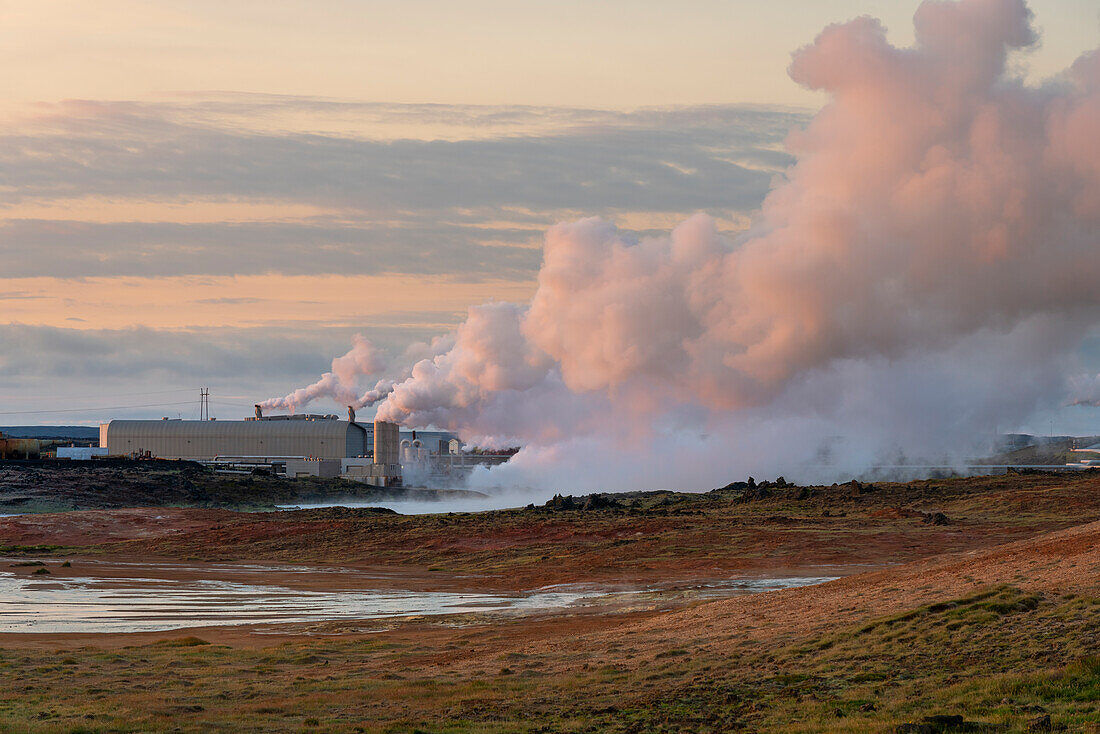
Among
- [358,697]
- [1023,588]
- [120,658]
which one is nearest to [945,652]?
[1023,588]

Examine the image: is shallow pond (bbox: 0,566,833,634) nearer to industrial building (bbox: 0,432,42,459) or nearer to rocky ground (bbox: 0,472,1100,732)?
rocky ground (bbox: 0,472,1100,732)

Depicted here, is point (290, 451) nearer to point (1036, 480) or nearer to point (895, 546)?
point (1036, 480)

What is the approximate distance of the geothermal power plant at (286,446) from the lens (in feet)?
522

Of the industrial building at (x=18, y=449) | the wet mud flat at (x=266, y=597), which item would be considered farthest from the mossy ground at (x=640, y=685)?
the industrial building at (x=18, y=449)

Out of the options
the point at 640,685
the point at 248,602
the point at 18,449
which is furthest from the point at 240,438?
the point at 640,685

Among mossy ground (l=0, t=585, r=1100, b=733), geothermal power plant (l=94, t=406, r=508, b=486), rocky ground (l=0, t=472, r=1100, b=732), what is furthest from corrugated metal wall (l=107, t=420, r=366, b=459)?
mossy ground (l=0, t=585, r=1100, b=733)

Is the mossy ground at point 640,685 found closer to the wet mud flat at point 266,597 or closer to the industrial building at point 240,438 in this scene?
the wet mud flat at point 266,597

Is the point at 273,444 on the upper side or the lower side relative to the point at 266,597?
upper

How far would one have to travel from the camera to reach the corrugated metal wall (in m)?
165

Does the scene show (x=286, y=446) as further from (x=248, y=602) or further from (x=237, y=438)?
(x=248, y=602)

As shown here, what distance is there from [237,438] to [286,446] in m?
8.08

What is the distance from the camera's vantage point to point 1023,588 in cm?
2984

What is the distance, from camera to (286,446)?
6545 inches

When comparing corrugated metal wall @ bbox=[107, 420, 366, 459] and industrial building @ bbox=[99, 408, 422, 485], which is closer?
industrial building @ bbox=[99, 408, 422, 485]
